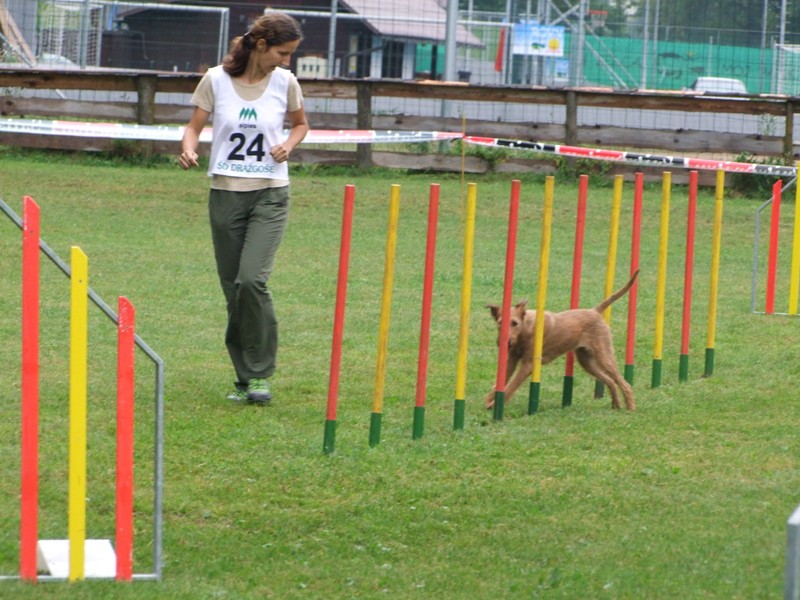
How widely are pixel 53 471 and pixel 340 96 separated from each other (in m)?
14.1

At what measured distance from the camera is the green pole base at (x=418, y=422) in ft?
21.2

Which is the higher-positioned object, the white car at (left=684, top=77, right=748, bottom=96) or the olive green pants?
the white car at (left=684, top=77, right=748, bottom=96)

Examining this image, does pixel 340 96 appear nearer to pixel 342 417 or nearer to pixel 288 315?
pixel 288 315

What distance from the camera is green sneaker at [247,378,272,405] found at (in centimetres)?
720

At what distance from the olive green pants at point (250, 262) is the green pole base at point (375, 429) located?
111 centimetres

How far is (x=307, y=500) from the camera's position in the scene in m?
5.50

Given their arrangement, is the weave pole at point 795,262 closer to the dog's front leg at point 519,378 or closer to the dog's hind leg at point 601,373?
the dog's hind leg at point 601,373

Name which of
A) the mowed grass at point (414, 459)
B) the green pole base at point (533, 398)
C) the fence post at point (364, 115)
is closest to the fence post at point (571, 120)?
the fence post at point (364, 115)

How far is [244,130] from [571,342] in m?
2.16

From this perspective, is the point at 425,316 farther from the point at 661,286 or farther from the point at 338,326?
the point at 661,286

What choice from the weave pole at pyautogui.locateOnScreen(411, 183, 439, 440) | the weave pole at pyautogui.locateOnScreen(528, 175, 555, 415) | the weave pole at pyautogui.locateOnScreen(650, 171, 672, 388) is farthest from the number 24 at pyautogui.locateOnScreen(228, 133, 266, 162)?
the weave pole at pyautogui.locateOnScreen(650, 171, 672, 388)

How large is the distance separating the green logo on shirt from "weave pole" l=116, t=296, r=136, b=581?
289cm

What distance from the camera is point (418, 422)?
6488 millimetres

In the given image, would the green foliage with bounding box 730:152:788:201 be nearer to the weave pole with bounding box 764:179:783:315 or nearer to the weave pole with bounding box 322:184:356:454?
the weave pole with bounding box 764:179:783:315
